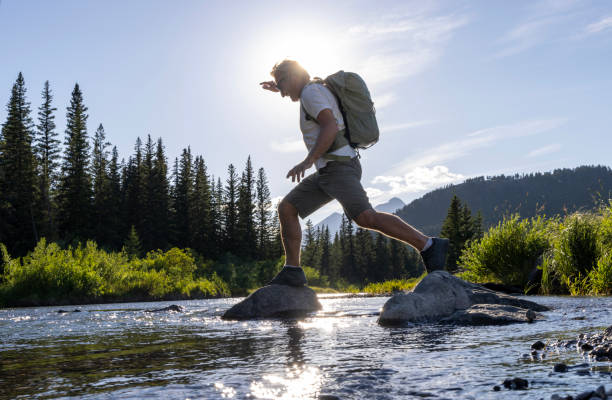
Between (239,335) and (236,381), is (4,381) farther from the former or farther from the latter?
(239,335)

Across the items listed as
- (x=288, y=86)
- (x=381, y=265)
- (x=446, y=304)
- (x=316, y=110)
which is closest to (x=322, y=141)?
(x=316, y=110)

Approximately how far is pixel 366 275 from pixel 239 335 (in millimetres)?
99261

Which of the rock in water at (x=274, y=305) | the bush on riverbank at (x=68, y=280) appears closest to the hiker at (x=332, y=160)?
the rock in water at (x=274, y=305)

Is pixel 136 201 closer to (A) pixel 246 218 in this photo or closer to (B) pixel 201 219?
(B) pixel 201 219

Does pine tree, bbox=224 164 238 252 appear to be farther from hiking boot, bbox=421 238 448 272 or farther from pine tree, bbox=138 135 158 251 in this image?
hiking boot, bbox=421 238 448 272

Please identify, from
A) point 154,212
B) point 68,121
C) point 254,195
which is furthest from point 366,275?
point 68,121

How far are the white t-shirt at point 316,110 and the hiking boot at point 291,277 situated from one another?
1.78 metres

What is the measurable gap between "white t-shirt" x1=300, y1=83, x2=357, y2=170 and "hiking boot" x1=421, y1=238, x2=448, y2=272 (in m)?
1.41

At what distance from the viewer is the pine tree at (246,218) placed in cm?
7262

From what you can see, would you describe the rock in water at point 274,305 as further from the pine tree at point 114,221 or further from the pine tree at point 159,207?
the pine tree at point 159,207

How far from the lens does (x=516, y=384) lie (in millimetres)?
1834

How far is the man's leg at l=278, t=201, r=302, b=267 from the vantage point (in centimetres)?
574

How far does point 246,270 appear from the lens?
54.8 meters

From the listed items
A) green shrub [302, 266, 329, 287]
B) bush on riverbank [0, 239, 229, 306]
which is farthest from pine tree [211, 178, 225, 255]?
bush on riverbank [0, 239, 229, 306]
